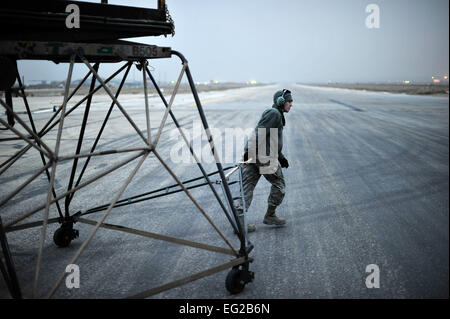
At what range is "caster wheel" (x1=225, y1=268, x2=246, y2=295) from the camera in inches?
124

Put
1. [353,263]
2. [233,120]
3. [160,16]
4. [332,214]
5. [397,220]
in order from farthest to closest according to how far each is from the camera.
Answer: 1. [233,120]
2. [332,214]
3. [397,220]
4. [353,263]
5. [160,16]

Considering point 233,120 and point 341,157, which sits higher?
point 233,120

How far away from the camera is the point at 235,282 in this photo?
3.16m

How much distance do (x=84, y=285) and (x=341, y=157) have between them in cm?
750

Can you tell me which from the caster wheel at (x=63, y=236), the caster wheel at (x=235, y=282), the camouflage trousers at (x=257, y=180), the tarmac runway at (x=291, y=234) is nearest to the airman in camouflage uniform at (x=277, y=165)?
the camouflage trousers at (x=257, y=180)

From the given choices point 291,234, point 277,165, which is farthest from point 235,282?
point 277,165

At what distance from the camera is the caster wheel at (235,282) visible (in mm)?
3141

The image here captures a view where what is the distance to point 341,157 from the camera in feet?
29.4

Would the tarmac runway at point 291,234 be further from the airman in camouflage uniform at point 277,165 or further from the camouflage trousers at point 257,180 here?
the camouflage trousers at point 257,180

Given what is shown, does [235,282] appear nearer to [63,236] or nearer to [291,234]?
[291,234]

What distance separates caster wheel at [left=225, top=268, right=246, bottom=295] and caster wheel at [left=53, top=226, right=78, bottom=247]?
2314mm

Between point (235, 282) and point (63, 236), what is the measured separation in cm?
241
